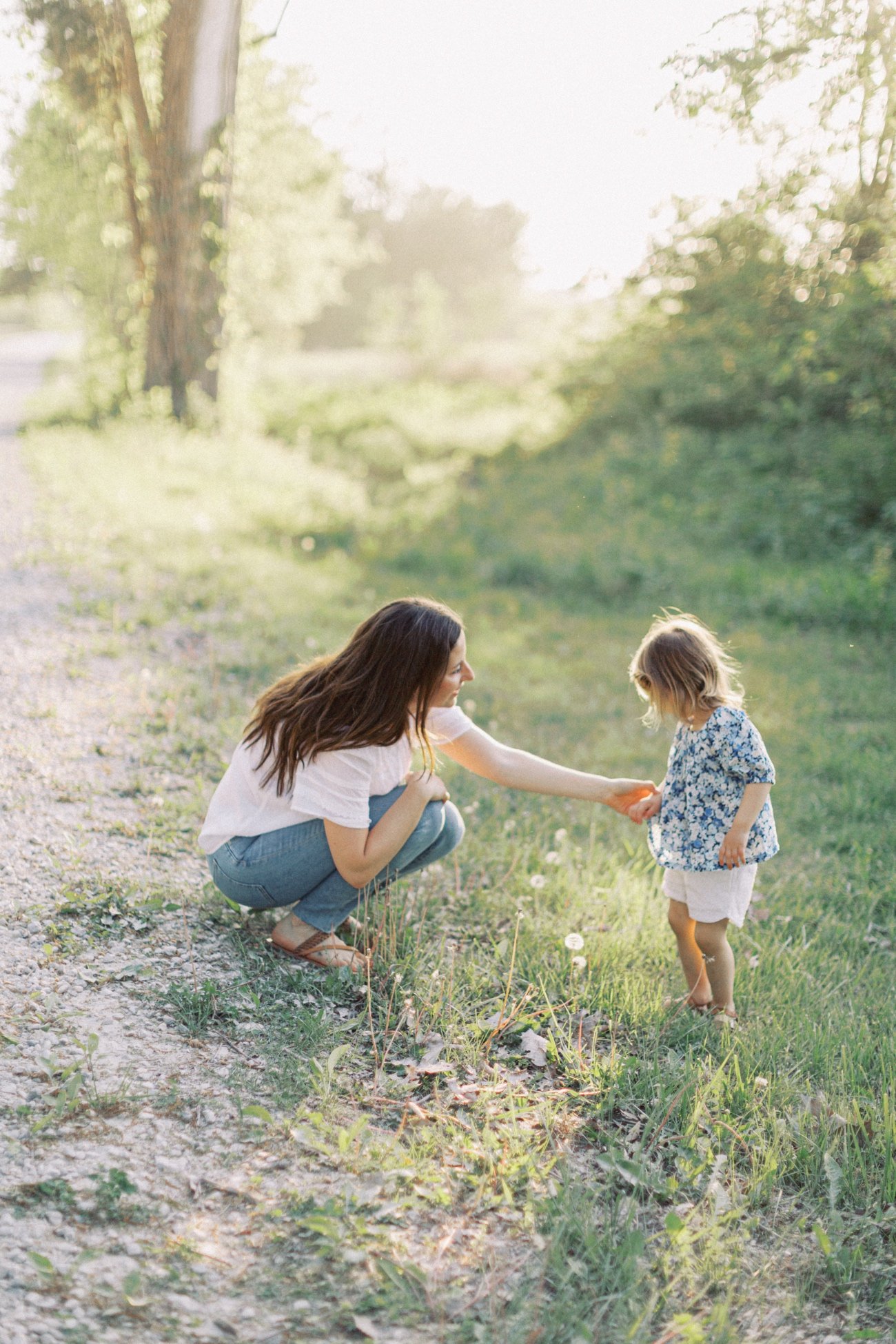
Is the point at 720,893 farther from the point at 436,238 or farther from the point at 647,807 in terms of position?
the point at 436,238

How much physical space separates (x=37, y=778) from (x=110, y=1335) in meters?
2.91

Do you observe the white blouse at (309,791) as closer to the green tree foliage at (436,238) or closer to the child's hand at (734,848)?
the child's hand at (734,848)

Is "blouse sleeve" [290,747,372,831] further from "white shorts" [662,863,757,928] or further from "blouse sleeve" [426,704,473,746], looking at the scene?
"white shorts" [662,863,757,928]

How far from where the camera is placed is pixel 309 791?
3.25m

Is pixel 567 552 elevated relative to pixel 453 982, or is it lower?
elevated

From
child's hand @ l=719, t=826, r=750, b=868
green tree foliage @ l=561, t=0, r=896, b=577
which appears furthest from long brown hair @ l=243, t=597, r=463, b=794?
green tree foliage @ l=561, t=0, r=896, b=577

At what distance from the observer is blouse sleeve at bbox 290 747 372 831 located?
3.22 meters

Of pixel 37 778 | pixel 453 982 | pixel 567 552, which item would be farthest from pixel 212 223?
pixel 453 982

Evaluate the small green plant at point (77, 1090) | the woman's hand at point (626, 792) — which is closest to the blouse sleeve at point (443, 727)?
the woman's hand at point (626, 792)

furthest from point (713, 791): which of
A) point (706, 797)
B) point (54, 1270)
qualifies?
point (54, 1270)

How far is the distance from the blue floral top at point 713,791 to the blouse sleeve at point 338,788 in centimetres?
104

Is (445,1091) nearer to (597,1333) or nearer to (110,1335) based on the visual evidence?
(597,1333)

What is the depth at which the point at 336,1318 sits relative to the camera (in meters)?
2.09

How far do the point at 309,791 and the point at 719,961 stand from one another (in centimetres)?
150
